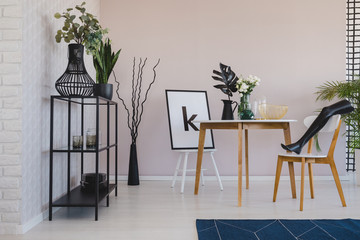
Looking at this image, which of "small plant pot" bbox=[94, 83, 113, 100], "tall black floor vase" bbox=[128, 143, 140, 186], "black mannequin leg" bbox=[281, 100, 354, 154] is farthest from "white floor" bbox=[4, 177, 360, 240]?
"small plant pot" bbox=[94, 83, 113, 100]

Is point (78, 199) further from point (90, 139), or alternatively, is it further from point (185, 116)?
point (185, 116)

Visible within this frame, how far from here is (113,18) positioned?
4102 mm

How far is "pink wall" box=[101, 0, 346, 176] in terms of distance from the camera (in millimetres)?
4070

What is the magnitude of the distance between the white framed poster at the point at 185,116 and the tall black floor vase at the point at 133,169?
49cm

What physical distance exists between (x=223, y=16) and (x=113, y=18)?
4.48 feet

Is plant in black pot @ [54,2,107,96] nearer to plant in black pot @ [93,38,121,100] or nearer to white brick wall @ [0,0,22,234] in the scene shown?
plant in black pot @ [93,38,121,100]

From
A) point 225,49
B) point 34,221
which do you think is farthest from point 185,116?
point 34,221

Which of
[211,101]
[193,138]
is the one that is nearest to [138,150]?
[193,138]

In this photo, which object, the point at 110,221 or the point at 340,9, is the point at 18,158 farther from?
the point at 340,9

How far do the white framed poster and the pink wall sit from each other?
0.28 metres

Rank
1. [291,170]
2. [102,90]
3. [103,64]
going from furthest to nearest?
[291,170] → [103,64] → [102,90]

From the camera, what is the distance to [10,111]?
203 cm

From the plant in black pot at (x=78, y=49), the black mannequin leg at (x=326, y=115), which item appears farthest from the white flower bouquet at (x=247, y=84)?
the plant in black pot at (x=78, y=49)

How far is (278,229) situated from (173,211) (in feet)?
2.75
